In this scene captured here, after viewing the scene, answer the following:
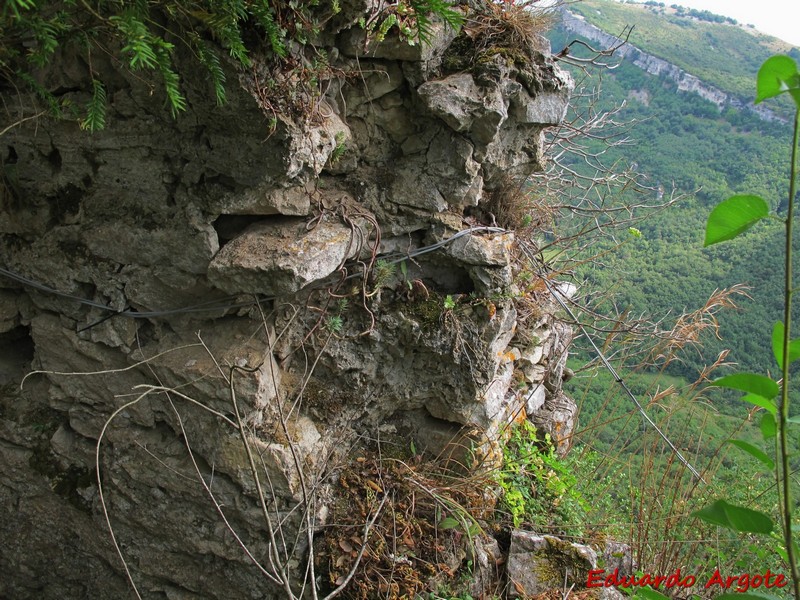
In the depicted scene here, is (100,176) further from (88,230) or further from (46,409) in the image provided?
(46,409)

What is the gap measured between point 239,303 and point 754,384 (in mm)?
2346

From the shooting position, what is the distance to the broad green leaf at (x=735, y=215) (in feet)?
2.62

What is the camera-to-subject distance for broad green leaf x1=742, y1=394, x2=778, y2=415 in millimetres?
846

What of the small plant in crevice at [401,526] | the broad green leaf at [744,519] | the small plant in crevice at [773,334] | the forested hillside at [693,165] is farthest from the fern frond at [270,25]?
the forested hillside at [693,165]

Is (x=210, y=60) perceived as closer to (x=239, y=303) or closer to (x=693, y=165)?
(x=239, y=303)

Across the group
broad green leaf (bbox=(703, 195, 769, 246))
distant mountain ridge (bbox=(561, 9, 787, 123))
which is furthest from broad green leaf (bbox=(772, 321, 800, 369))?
distant mountain ridge (bbox=(561, 9, 787, 123))

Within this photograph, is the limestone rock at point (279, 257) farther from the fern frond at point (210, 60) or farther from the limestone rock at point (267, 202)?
the fern frond at point (210, 60)

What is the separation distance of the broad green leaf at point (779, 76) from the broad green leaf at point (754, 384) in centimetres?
42

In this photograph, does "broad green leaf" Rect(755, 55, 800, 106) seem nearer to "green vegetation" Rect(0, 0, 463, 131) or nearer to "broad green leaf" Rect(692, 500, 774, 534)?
"broad green leaf" Rect(692, 500, 774, 534)

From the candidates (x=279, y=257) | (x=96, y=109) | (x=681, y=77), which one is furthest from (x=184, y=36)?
(x=681, y=77)

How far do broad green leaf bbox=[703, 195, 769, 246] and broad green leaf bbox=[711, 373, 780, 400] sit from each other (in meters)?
0.23

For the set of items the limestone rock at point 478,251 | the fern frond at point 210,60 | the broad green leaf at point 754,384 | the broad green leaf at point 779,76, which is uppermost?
the broad green leaf at point 779,76

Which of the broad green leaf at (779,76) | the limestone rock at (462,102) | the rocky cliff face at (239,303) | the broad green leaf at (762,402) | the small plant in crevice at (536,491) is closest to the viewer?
the broad green leaf at (779,76)

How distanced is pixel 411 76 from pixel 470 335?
1.46 metres
